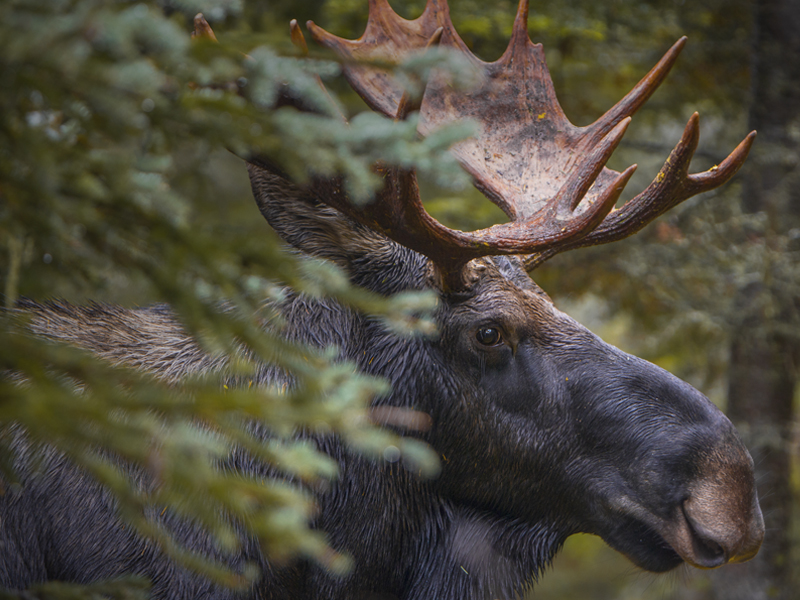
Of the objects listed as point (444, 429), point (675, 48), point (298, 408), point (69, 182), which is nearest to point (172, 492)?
point (298, 408)

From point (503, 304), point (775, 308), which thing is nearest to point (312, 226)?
point (503, 304)

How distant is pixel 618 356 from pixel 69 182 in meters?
2.21

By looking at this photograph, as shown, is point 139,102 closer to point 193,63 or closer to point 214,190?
point 193,63

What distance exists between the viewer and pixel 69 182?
4.06 ft

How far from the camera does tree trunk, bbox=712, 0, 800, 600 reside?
5.98 m

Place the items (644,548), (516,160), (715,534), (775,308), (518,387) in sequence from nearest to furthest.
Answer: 1. (715,534)
2. (644,548)
3. (518,387)
4. (516,160)
5. (775,308)

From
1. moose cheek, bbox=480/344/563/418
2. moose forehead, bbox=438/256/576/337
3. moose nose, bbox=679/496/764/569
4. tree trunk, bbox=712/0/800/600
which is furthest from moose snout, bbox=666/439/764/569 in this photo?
tree trunk, bbox=712/0/800/600

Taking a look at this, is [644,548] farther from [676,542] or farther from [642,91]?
[642,91]

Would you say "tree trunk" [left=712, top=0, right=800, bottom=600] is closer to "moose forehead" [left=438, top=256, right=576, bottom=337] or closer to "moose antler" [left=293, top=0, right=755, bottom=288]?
"moose antler" [left=293, top=0, right=755, bottom=288]

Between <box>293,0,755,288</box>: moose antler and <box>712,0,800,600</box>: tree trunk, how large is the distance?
3238 millimetres

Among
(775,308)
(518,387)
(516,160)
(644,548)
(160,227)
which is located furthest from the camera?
(775,308)

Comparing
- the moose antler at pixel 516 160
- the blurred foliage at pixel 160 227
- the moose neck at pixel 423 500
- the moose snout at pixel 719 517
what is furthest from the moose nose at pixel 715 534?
the blurred foliage at pixel 160 227

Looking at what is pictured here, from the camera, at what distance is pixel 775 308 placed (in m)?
5.86

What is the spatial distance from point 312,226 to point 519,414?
1.15m
